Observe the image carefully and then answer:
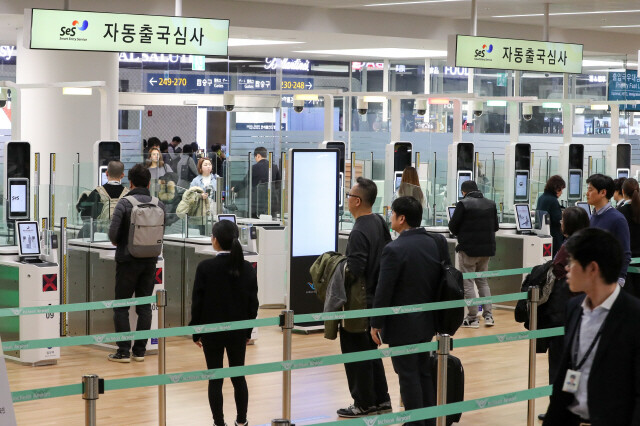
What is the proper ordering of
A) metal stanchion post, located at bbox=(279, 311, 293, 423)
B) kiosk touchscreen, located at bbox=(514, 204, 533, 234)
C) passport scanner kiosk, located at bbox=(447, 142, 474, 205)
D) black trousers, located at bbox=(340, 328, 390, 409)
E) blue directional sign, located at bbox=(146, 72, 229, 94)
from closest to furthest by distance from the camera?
1. metal stanchion post, located at bbox=(279, 311, 293, 423)
2. black trousers, located at bbox=(340, 328, 390, 409)
3. kiosk touchscreen, located at bbox=(514, 204, 533, 234)
4. passport scanner kiosk, located at bbox=(447, 142, 474, 205)
5. blue directional sign, located at bbox=(146, 72, 229, 94)

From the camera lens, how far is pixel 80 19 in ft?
27.9

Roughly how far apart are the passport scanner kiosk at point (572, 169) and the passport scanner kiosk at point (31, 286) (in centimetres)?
886

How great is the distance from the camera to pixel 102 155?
10.7 m

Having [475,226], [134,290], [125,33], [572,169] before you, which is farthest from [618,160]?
[134,290]

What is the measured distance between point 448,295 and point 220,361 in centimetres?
133

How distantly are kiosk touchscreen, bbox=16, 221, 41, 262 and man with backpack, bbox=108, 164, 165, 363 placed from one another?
63cm

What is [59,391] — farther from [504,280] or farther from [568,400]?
[504,280]

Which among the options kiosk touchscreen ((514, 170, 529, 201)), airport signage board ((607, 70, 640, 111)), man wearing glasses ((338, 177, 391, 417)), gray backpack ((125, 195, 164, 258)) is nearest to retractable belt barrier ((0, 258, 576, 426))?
man wearing glasses ((338, 177, 391, 417))

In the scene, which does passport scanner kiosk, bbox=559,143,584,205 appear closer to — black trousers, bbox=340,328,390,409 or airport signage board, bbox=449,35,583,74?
airport signage board, bbox=449,35,583,74

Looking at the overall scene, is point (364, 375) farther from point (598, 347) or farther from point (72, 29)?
point (72, 29)

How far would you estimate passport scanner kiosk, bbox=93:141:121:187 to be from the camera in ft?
34.9

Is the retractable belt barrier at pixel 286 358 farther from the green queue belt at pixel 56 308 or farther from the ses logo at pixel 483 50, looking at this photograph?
the ses logo at pixel 483 50

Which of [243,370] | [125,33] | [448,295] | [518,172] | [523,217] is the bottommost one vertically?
[243,370]

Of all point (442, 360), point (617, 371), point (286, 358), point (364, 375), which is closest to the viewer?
point (617, 371)
